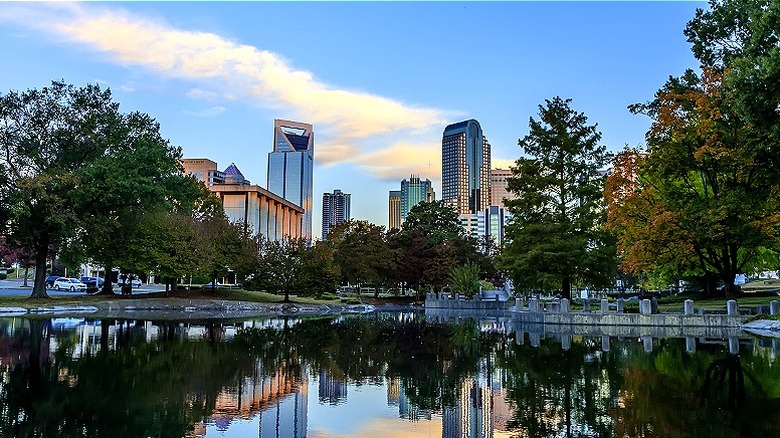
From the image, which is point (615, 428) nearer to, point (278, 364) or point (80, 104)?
point (278, 364)

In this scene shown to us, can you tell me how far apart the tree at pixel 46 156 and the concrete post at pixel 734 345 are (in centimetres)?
3598

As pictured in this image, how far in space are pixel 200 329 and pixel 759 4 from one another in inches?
Result: 913

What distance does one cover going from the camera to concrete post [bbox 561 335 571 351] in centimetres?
2037

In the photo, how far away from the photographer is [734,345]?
20.2 meters

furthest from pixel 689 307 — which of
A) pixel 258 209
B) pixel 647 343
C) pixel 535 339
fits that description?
pixel 258 209

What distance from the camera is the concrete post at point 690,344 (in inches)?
749

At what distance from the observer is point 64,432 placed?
321 inches

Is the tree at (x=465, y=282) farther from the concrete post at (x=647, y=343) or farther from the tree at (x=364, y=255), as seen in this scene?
the concrete post at (x=647, y=343)

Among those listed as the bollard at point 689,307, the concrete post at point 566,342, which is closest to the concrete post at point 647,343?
the concrete post at point 566,342

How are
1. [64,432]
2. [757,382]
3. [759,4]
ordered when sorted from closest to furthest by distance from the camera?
[64,432] → [757,382] → [759,4]

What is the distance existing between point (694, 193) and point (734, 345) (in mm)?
12895

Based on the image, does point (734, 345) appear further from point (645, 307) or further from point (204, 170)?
point (204, 170)

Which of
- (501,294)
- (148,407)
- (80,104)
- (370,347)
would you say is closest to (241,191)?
(501,294)

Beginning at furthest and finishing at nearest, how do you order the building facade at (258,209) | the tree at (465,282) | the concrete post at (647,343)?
the building facade at (258,209) < the tree at (465,282) < the concrete post at (647,343)
